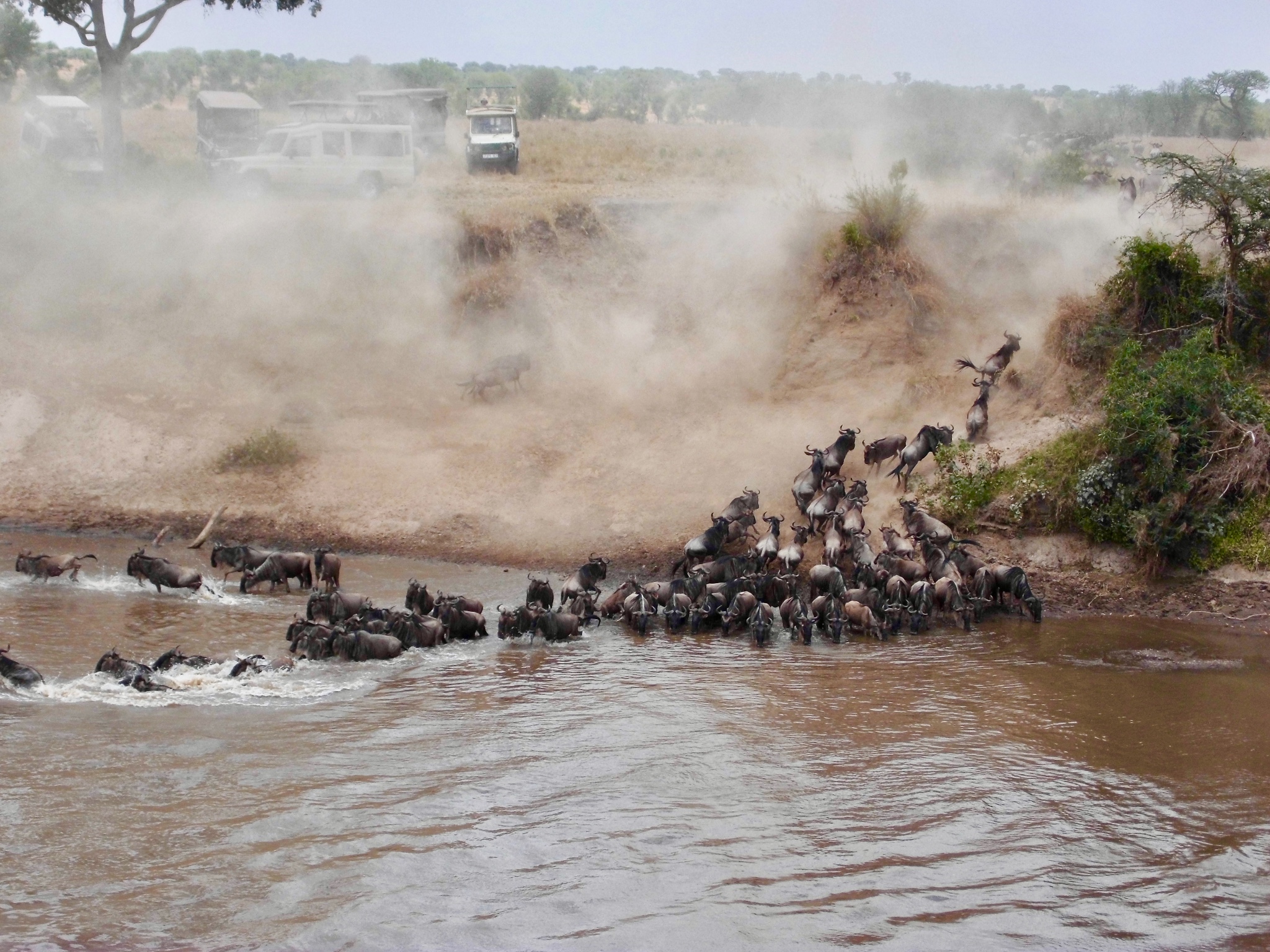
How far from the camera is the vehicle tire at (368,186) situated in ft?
90.9

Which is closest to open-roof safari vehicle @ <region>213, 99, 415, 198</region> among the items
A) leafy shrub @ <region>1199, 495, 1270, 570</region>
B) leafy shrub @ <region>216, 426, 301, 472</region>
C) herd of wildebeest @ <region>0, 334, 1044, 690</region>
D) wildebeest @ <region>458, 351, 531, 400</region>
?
wildebeest @ <region>458, 351, 531, 400</region>

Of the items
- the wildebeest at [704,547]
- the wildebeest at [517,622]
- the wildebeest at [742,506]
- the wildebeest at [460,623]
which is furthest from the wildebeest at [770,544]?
the wildebeest at [460,623]

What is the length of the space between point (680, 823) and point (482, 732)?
230cm

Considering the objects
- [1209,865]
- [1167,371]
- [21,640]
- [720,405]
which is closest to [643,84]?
[720,405]

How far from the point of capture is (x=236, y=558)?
1567 centimetres

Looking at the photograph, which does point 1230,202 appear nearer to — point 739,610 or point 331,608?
point 739,610

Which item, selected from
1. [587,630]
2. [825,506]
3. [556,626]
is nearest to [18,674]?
[556,626]

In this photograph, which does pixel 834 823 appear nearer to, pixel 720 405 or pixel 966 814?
pixel 966 814

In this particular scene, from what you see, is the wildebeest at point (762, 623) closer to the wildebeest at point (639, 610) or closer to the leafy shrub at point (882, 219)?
the wildebeest at point (639, 610)

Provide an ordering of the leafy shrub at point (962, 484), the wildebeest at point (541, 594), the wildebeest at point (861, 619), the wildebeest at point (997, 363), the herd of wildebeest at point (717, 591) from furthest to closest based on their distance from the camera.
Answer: the wildebeest at point (997, 363), the leafy shrub at point (962, 484), the wildebeest at point (541, 594), the wildebeest at point (861, 619), the herd of wildebeest at point (717, 591)

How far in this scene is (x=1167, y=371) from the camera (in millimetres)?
15641

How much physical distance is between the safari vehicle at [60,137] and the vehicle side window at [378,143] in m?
6.52

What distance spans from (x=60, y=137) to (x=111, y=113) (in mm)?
2862

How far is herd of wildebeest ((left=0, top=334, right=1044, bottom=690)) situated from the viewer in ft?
41.7
